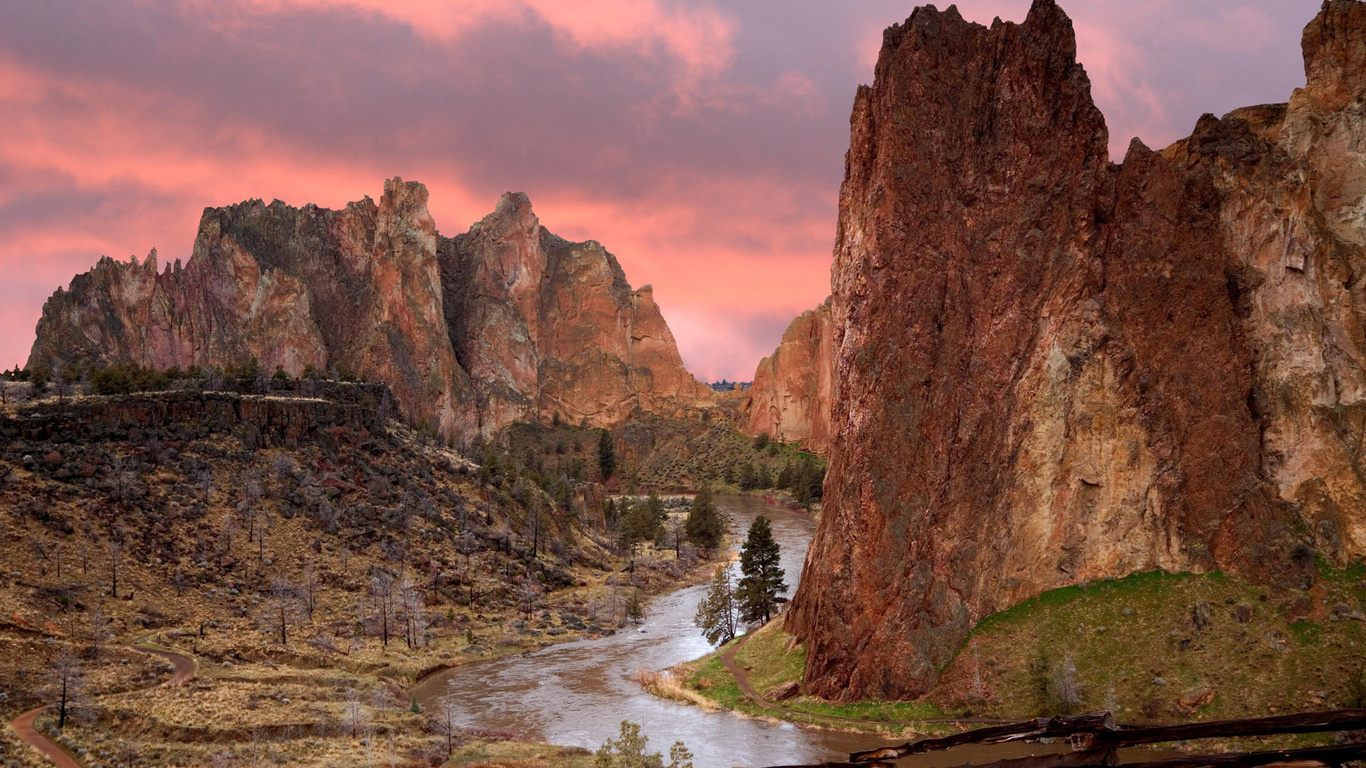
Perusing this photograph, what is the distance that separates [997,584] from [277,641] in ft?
179

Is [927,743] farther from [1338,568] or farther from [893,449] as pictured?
[1338,568]

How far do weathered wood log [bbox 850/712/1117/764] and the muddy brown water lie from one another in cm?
4141

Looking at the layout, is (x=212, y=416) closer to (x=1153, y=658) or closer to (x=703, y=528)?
(x=703, y=528)

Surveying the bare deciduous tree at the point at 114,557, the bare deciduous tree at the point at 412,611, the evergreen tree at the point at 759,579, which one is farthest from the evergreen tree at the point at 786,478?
the bare deciduous tree at the point at 114,557

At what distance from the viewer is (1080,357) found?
185 feet

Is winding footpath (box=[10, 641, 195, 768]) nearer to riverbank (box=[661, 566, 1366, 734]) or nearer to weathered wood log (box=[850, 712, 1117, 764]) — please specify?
riverbank (box=[661, 566, 1366, 734])

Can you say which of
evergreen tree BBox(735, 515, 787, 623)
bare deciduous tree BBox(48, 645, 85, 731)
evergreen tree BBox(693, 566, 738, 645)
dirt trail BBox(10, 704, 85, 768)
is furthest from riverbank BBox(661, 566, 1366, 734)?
bare deciduous tree BBox(48, 645, 85, 731)

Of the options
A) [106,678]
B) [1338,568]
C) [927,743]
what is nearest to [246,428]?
[106,678]

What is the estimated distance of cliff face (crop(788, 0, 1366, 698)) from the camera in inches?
2127

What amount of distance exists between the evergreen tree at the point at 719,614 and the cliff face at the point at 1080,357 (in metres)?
19.7

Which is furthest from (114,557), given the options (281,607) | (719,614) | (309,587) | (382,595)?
(719,614)

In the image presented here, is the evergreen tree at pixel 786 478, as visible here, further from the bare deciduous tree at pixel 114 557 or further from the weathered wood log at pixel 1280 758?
the weathered wood log at pixel 1280 758

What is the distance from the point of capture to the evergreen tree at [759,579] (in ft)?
258

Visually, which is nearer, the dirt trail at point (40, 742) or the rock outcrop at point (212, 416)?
the dirt trail at point (40, 742)
